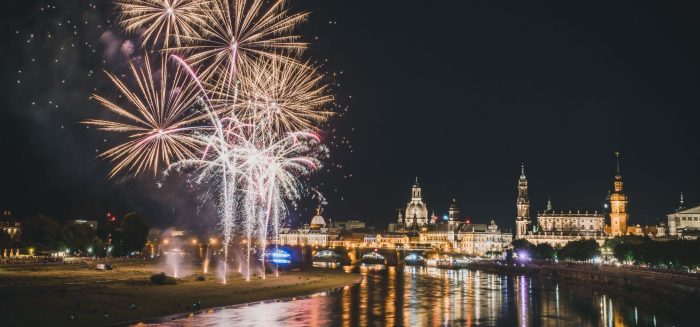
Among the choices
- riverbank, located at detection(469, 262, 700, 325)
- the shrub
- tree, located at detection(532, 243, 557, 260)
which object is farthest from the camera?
tree, located at detection(532, 243, 557, 260)

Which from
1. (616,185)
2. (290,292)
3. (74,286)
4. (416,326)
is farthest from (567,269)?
(616,185)

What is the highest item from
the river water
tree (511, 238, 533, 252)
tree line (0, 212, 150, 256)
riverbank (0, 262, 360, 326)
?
tree line (0, 212, 150, 256)

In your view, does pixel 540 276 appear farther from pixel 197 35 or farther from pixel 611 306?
pixel 197 35

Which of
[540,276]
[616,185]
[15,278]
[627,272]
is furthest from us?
[616,185]

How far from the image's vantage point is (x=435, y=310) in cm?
4994

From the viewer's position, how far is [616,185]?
620 feet

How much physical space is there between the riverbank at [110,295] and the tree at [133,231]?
44.6m

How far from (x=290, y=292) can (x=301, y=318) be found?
1544cm

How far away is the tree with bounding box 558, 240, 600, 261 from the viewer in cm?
13012

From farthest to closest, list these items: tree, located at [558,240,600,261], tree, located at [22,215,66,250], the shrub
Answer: tree, located at [558,240,600,261], tree, located at [22,215,66,250], the shrub

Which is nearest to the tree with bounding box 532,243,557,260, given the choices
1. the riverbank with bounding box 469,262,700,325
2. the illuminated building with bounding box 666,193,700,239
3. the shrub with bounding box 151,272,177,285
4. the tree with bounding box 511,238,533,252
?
the tree with bounding box 511,238,533,252

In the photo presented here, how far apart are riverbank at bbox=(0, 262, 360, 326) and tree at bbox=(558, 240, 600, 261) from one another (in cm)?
7886

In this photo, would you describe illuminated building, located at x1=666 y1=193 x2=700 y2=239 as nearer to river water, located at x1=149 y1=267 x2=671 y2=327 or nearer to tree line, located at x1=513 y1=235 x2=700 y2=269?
tree line, located at x1=513 y1=235 x2=700 y2=269

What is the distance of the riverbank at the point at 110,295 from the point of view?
37.4 metres
